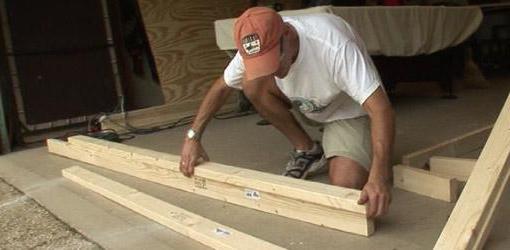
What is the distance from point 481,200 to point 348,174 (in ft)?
2.03

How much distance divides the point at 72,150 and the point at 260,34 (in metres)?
2.07

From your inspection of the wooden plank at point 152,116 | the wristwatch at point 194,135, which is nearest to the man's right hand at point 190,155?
the wristwatch at point 194,135

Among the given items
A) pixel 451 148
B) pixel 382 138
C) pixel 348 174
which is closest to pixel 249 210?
pixel 348 174

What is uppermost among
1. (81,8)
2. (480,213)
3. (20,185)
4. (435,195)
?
(81,8)

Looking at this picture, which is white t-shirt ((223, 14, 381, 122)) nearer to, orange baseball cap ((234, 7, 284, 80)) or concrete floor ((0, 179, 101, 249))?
orange baseball cap ((234, 7, 284, 80))

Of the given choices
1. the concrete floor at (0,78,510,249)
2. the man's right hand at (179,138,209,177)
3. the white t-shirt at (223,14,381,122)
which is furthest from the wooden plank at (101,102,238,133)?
the white t-shirt at (223,14,381,122)

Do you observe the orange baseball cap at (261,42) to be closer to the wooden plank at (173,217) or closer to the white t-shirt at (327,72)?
the white t-shirt at (327,72)

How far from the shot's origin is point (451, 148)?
246 centimetres

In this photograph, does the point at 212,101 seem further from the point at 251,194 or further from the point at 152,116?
the point at 152,116

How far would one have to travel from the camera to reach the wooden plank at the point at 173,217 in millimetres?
1692

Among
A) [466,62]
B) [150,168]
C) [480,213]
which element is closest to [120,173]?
[150,168]

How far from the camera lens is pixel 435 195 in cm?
200

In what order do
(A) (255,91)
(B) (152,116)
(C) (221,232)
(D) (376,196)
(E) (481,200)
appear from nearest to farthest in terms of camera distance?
(E) (481,200), (D) (376,196), (C) (221,232), (A) (255,91), (B) (152,116)

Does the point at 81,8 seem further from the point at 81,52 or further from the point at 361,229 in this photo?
the point at 361,229
